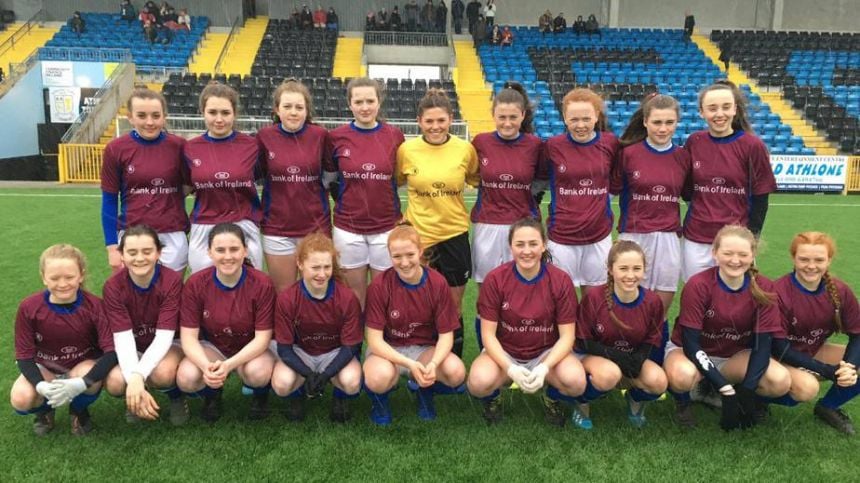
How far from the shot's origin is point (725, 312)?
3.20 meters

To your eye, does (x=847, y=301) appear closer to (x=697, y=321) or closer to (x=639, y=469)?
(x=697, y=321)

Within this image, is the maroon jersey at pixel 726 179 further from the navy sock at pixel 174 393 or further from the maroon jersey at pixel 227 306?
the navy sock at pixel 174 393

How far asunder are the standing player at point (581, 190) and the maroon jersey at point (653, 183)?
130 millimetres

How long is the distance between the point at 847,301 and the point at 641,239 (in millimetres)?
1069

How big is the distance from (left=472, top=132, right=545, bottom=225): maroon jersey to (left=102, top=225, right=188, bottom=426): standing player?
183 centimetres

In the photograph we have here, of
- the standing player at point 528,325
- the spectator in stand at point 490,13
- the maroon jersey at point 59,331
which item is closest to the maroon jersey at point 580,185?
the standing player at point 528,325

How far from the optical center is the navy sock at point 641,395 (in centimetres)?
320

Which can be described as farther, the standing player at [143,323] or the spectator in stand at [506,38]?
the spectator in stand at [506,38]

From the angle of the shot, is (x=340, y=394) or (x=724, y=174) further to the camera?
(x=724, y=174)

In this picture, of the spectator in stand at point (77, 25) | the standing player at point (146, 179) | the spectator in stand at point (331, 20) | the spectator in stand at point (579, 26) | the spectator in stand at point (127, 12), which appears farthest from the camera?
the spectator in stand at point (579, 26)

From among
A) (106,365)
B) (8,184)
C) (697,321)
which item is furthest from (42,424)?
(8,184)

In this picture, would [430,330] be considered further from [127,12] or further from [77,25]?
[127,12]

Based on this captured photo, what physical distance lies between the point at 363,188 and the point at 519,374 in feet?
4.72

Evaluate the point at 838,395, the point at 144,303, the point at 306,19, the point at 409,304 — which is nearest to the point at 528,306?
the point at 409,304
